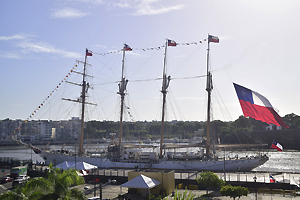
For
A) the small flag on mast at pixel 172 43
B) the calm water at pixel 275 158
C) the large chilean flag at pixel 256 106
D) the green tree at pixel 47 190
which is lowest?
the calm water at pixel 275 158

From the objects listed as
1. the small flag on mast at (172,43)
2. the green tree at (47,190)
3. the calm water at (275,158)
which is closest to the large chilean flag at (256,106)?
the green tree at (47,190)

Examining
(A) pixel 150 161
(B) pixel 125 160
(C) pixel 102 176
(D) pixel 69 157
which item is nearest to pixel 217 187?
(C) pixel 102 176

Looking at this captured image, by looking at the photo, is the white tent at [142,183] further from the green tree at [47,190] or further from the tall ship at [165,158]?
the tall ship at [165,158]

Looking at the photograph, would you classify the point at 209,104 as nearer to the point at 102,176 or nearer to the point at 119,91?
the point at 119,91

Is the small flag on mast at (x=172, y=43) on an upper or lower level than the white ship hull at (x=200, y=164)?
upper

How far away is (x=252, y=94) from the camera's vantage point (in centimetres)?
3259

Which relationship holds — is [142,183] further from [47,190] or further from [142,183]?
[47,190]

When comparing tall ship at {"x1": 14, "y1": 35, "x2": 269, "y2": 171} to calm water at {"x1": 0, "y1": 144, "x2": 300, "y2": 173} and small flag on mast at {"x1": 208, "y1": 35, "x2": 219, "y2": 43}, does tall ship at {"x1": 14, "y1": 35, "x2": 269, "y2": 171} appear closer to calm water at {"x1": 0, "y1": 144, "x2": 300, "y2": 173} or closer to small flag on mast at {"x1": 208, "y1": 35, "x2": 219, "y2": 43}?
small flag on mast at {"x1": 208, "y1": 35, "x2": 219, "y2": 43}

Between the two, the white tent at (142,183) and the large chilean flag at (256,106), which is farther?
the white tent at (142,183)

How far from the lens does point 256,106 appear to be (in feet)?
105

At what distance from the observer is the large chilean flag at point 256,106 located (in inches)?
1216

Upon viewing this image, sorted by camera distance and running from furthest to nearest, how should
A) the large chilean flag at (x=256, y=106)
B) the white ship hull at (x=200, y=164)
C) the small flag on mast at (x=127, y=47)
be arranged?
the small flag on mast at (x=127, y=47) → the white ship hull at (x=200, y=164) → the large chilean flag at (x=256, y=106)

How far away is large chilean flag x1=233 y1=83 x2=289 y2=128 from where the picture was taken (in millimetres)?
30891

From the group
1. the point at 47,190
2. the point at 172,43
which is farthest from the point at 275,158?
the point at 47,190
